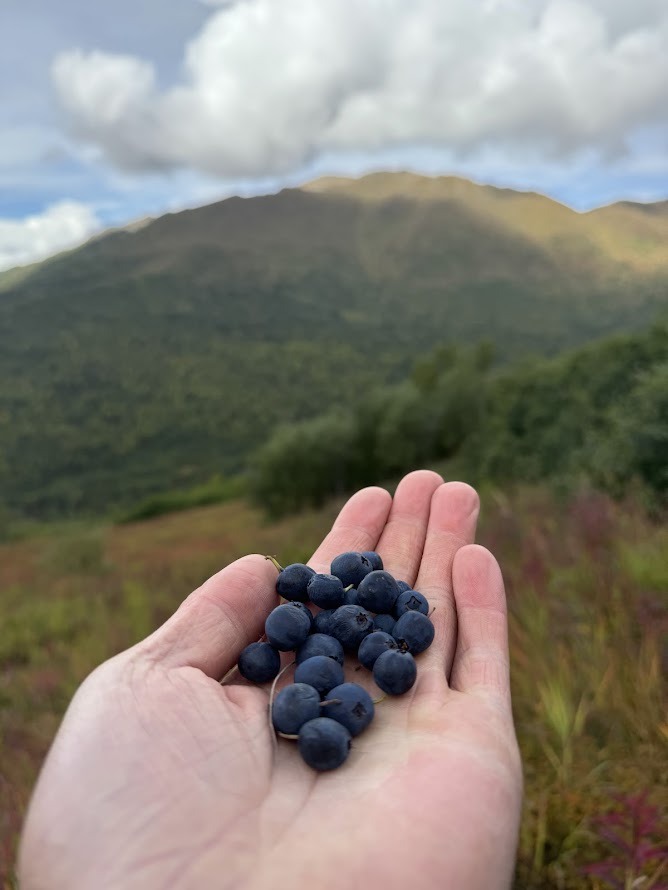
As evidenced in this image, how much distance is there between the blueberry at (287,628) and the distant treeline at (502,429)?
5.83 metres

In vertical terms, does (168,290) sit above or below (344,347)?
above

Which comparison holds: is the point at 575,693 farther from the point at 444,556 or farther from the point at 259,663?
the point at 259,663

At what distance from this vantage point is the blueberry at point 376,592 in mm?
2459

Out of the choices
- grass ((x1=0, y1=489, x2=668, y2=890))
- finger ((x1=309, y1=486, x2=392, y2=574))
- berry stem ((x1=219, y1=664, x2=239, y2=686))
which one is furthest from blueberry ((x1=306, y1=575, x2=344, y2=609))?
grass ((x1=0, y1=489, x2=668, y2=890))

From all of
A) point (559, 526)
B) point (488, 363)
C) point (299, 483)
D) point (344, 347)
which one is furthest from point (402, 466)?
point (344, 347)

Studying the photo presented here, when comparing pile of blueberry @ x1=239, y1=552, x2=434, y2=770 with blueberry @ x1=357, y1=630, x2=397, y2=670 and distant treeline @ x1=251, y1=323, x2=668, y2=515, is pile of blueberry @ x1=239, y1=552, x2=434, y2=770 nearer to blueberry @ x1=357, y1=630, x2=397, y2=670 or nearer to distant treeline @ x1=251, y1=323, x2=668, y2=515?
blueberry @ x1=357, y1=630, x2=397, y2=670

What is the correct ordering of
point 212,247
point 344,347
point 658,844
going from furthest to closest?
point 212,247
point 344,347
point 658,844

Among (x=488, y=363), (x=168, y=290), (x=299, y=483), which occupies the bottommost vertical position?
(x=299, y=483)

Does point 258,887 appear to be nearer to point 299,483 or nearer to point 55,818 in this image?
point 55,818

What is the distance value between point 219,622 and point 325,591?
0.42 m

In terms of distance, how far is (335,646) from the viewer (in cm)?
223

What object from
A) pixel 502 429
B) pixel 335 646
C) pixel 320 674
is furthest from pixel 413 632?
pixel 502 429

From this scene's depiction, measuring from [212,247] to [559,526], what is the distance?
190 m

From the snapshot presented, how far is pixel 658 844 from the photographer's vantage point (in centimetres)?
223
